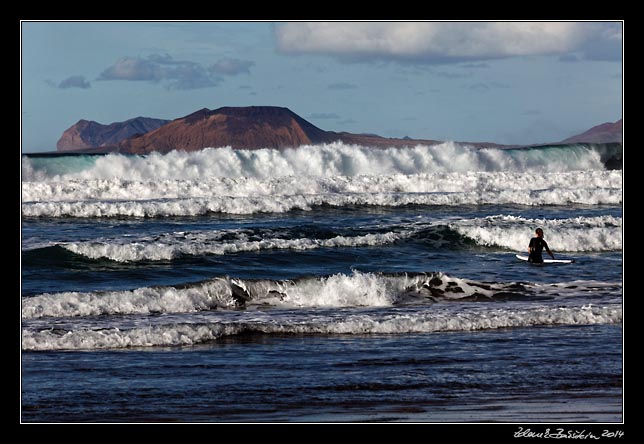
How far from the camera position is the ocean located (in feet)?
31.4

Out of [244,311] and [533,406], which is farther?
[244,311]

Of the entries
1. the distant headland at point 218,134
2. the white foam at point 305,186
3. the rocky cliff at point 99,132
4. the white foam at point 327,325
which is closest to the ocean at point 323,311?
the white foam at point 327,325

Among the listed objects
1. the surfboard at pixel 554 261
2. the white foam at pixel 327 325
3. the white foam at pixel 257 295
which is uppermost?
the surfboard at pixel 554 261

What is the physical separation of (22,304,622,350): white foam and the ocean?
0.03 meters

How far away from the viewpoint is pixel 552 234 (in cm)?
2320

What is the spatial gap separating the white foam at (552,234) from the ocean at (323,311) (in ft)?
0.17

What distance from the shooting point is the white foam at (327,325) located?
40.5 feet

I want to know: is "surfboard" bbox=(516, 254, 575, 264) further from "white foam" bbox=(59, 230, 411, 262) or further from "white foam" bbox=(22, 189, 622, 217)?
"white foam" bbox=(22, 189, 622, 217)

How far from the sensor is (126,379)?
410 inches

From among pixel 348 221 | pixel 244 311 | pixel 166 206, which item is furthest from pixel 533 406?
pixel 166 206

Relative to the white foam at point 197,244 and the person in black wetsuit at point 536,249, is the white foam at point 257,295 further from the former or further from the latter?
the white foam at point 197,244

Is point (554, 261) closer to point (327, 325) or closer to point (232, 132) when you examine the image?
point (327, 325)
